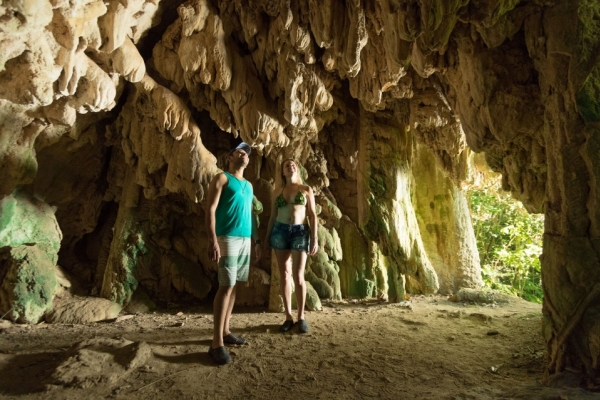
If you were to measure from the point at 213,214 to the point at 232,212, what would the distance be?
20cm

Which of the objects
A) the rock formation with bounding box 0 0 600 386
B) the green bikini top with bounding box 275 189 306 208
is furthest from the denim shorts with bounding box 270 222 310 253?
the rock formation with bounding box 0 0 600 386

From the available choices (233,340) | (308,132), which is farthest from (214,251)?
(308,132)

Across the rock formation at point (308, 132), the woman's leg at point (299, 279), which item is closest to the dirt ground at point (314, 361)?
the woman's leg at point (299, 279)

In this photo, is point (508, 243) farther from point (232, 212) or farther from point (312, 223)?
point (232, 212)

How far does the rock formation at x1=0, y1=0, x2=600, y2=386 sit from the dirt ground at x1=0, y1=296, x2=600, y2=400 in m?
0.70

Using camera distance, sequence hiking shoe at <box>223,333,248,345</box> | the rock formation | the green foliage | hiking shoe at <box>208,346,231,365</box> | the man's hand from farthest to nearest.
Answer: the green foliage → hiking shoe at <box>223,333,248,345</box> → the man's hand → hiking shoe at <box>208,346,231,365</box> → the rock formation

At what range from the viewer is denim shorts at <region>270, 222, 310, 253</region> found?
14.6ft

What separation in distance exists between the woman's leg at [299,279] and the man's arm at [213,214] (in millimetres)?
1282

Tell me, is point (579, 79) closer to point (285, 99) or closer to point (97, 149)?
point (285, 99)

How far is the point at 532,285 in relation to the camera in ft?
40.7

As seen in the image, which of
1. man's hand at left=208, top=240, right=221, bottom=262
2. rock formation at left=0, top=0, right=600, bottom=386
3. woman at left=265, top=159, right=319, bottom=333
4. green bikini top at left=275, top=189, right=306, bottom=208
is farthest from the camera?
green bikini top at left=275, top=189, right=306, bottom=208

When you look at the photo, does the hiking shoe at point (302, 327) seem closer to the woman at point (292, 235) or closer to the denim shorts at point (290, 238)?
the woman at point (292, 235)

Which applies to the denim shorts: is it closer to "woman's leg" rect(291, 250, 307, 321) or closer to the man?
"woman's leg" rect(291, 250, 307, 321)

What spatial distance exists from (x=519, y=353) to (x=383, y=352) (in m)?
1.33
